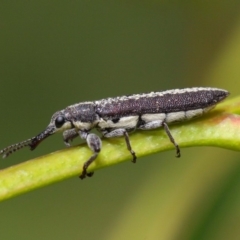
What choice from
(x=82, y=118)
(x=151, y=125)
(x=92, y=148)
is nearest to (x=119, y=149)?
(x=92, y=148)

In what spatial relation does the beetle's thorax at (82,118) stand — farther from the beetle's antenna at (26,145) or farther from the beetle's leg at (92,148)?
the beetle's leg at (92,148)

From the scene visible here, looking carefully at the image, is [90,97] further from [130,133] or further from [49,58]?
[130,133]

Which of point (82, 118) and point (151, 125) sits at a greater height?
point (151, 125)

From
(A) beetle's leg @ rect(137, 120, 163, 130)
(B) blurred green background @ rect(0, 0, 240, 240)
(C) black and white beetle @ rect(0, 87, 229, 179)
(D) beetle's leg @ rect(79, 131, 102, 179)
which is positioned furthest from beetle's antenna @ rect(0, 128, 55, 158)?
(B) blurred green background @ rect(0, 0, 240, 240)

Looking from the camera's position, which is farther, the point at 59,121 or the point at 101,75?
the point at 101,75

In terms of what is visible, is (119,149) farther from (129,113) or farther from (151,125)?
(129,113)

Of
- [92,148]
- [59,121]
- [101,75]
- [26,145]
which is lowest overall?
[101,75]
